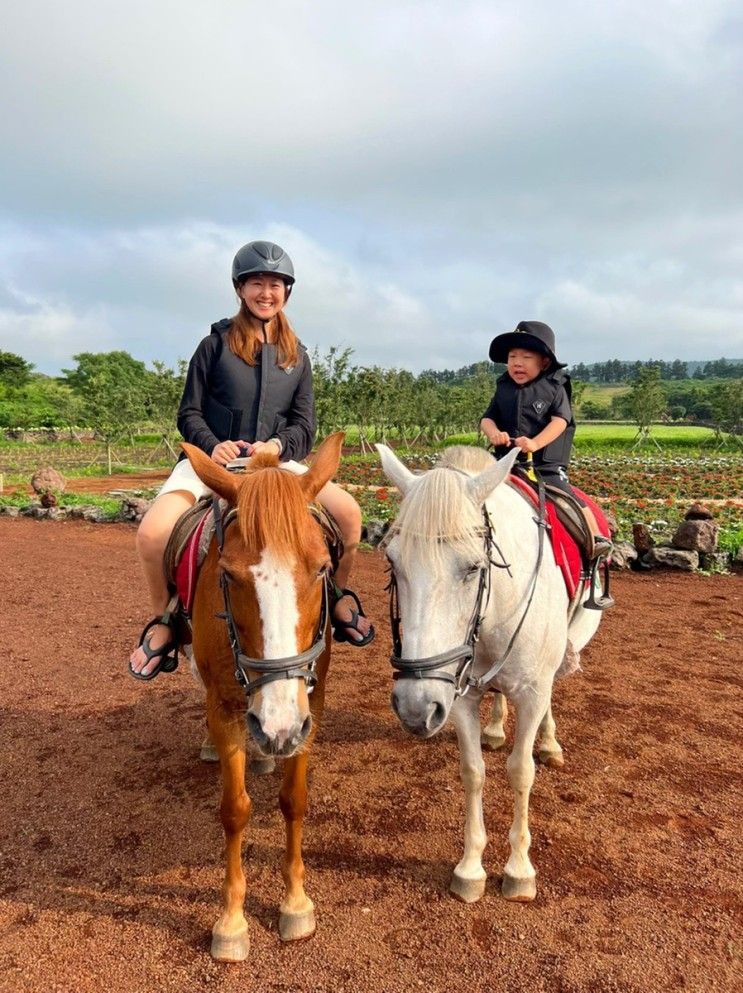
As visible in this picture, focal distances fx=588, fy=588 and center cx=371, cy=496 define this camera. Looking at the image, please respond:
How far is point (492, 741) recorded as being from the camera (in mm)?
4750

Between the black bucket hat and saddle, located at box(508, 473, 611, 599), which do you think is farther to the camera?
the black bucket hat

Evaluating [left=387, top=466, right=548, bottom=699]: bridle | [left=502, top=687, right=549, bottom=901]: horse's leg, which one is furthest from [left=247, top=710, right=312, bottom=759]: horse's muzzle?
[left=502, top=687, right=549, bottom=901]: horse's leg

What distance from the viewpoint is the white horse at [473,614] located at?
2.47m

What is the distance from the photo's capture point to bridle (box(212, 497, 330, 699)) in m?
2.23

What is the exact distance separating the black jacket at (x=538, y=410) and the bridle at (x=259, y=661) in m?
2.28

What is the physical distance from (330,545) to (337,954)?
1978 mm

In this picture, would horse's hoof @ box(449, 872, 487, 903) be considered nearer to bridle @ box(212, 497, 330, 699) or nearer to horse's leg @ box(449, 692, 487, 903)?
horse's leg @ box(449, 692, 487, 903)

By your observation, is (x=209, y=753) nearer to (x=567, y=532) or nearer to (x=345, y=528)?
(x=345, y=528)

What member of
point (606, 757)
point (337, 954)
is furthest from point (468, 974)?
point (606, 757)

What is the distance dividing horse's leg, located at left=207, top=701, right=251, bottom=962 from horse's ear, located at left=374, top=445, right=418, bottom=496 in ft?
4.58

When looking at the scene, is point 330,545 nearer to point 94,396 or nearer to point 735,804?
point 735,804

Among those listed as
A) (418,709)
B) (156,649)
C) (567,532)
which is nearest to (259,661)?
(418,709)

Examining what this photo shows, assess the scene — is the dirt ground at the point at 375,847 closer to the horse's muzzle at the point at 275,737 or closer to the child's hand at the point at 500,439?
the horse's muzzle at the point at 275,737

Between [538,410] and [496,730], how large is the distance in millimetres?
2602
